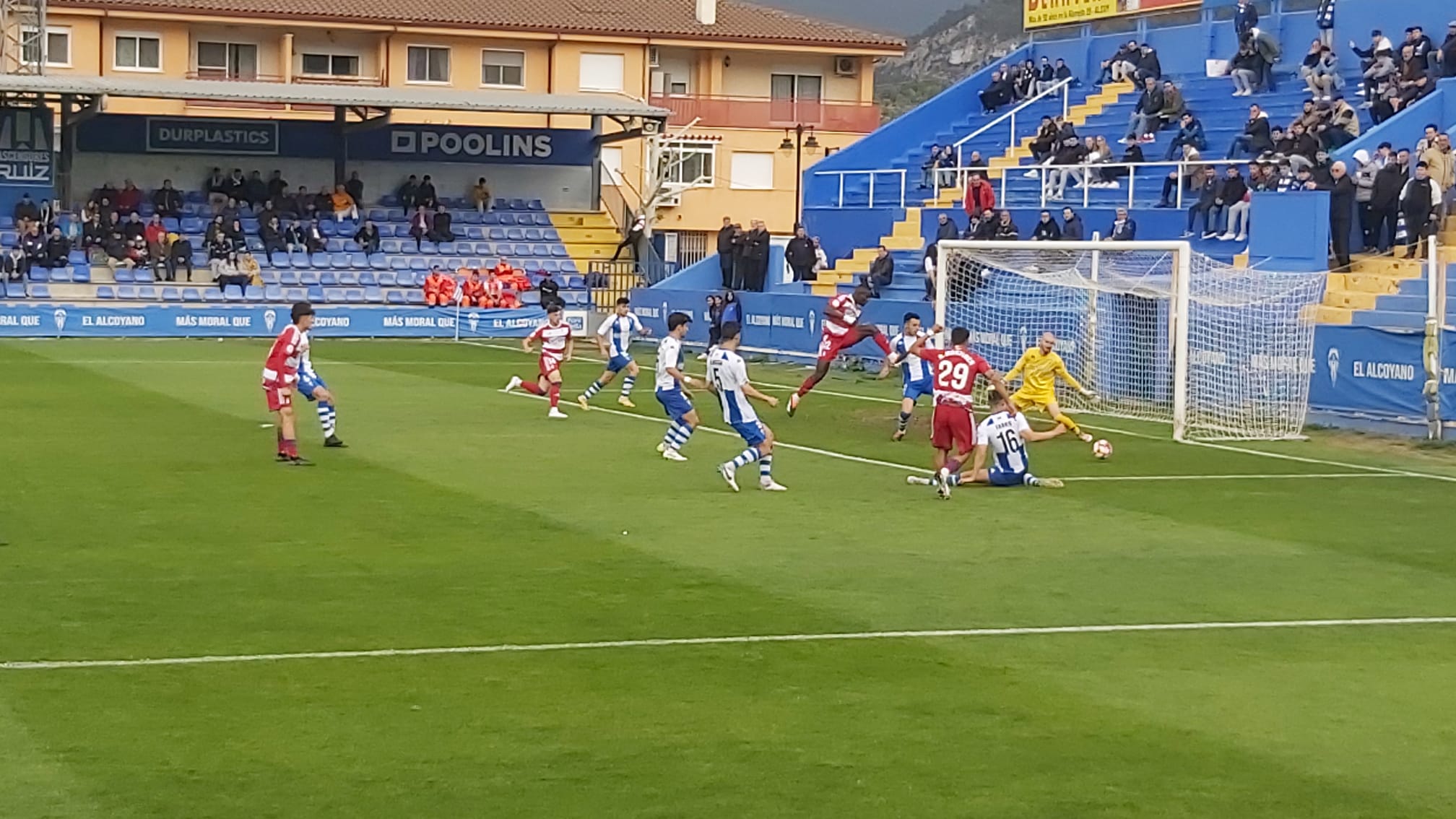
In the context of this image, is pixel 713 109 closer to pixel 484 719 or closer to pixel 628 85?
pixel 628 85

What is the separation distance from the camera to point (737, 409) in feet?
60.0

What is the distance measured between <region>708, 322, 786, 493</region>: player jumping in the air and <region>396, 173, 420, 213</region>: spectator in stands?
34413 mm

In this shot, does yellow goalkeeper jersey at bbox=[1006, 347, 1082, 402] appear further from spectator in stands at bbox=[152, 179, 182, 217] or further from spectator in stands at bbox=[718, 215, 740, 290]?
spectator in stands at bbox=[152, 179, 182, 217]

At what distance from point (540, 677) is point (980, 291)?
21210 millimetres

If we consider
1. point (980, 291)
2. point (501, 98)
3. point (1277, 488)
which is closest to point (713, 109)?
point (501, 98)

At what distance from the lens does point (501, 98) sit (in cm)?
4994

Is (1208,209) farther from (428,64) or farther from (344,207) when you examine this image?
(428,64)

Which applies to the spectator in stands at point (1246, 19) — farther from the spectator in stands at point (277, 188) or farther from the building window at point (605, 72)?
the building window at point (605, 72)

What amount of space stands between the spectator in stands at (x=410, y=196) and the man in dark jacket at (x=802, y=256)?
515 inches

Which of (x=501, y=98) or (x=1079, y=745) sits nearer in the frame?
(x=1079, y=745)

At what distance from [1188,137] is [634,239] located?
17.1m

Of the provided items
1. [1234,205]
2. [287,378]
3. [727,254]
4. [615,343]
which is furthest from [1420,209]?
[287,378]

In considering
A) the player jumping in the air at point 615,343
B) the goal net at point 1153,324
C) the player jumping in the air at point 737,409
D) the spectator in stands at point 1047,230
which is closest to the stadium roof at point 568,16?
the spectator in stands at point 1047,230

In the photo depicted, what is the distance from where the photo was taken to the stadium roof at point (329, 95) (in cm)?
4594
